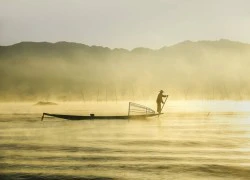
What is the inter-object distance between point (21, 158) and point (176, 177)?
10.5 m

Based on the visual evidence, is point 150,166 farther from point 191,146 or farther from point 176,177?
point 191,146

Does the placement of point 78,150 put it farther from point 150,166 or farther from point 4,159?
point 150,166

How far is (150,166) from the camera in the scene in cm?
2383

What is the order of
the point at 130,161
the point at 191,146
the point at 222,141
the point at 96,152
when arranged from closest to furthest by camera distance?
the point at 130,161 → the point at 96,152 → the point at 191,146 → the point at 222,141

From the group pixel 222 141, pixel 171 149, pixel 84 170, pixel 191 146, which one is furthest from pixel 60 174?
pixel 222 141

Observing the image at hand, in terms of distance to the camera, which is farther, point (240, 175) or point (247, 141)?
point (247, 141)

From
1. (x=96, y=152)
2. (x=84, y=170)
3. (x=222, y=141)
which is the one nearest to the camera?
(x=84, y=170)

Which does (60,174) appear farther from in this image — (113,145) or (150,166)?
(113,145)

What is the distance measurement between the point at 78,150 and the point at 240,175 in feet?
41.4

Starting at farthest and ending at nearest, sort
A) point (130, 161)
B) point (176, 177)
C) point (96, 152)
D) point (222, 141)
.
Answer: point (222, 141) < point (96, 152) < point (130, 161) < point (176, 177)

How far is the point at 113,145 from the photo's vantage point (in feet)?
111

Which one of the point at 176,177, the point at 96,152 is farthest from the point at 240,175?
the point at 96,152

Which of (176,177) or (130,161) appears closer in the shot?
(176,177)

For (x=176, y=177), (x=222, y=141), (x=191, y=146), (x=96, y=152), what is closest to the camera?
(x=176, y=177)
